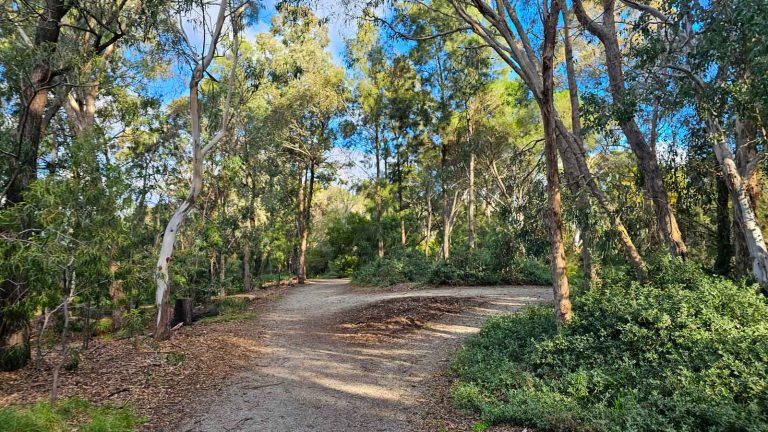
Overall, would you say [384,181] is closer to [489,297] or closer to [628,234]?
[489,297]

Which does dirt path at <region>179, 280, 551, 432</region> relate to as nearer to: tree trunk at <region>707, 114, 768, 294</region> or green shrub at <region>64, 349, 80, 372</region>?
green shrub at <region>64, 349, 80, 372</region>

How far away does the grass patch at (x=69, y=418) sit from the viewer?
4.33 metres

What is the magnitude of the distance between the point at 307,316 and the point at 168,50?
26.6 ft

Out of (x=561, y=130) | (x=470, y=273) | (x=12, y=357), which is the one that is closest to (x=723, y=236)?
(x=561, y=130)

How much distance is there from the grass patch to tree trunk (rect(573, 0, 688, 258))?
9921 millimetres

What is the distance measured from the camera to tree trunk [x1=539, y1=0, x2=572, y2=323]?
6.80 metres

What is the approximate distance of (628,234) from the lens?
29.9ft

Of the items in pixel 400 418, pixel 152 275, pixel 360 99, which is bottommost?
pixel 400 418

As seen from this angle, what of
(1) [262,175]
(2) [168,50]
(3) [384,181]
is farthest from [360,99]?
(2) [168,50]

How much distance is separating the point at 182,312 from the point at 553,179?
30.6 ft

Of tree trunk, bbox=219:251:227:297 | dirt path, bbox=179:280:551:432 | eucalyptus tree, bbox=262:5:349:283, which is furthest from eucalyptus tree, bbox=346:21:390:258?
dirt path, bbox=179:280:551:432

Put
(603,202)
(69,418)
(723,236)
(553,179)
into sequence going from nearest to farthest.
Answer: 1. (69,418)
2. (553,179)
3. (603,202)
4. (723,236)

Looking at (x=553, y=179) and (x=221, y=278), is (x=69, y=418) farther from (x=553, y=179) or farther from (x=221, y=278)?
(x=221, y=278)

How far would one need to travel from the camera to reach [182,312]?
11.1 metres
